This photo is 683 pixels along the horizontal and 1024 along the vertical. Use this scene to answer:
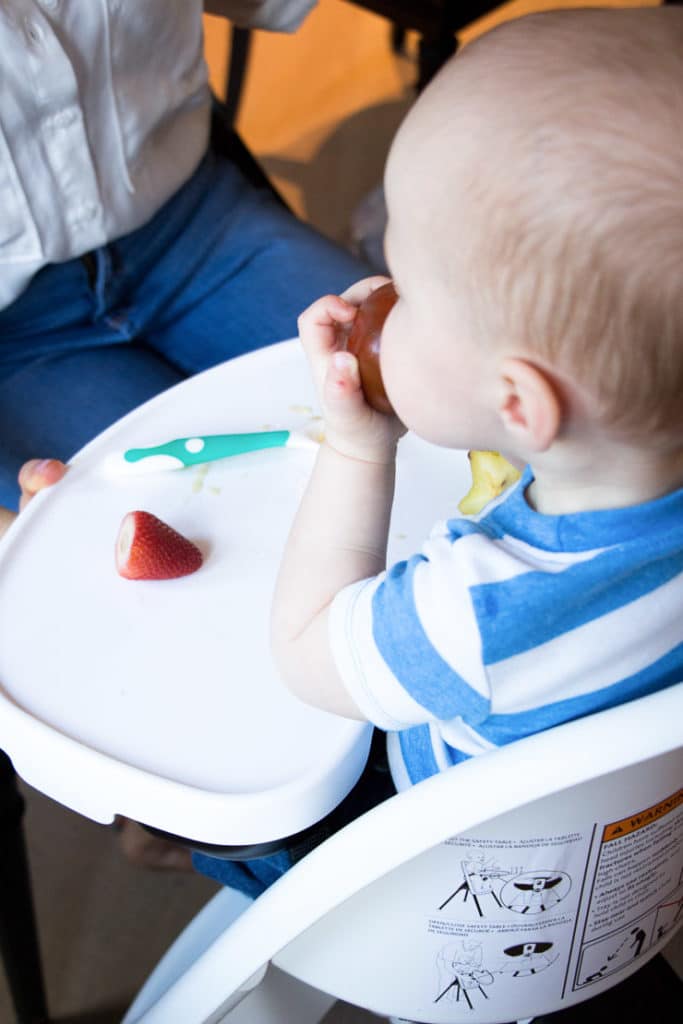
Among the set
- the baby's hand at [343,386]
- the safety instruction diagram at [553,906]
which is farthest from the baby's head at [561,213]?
the safety instruction diagram at [553,906]

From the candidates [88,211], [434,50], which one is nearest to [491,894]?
[88,211]

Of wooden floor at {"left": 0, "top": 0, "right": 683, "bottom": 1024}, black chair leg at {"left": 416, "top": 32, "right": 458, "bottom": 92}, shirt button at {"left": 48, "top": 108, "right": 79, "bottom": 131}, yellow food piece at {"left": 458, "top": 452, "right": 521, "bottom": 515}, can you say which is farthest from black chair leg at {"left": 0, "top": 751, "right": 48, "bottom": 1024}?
black chair leg at {"left": 416, "top": 32, "right": 458, "bottom": 92}

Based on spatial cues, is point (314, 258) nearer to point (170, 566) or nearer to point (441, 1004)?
point (170, 566)

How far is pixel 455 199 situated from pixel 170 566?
0.33 metres

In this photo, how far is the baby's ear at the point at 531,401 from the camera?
1.51 feet

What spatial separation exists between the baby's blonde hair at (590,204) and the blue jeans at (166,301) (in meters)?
0.61

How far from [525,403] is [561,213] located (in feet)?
0.28

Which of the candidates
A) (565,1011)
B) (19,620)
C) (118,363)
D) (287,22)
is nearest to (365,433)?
(19,620)

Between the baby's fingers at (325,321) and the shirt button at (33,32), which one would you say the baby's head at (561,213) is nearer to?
the baby's fingers at (325,321)

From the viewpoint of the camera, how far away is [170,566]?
0.69 m

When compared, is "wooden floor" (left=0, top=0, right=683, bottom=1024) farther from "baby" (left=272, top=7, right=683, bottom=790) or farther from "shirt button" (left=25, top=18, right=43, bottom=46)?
"shirt button" (left=25, top=18, right=43, bottom=46)

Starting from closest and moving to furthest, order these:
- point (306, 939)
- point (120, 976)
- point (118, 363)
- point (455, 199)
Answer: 1. point (455, 199)
2. point (306, 939)
3. point (118, 363)
4. point (120, 976)

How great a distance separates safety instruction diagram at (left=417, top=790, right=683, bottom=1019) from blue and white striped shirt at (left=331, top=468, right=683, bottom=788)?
0.20 feet

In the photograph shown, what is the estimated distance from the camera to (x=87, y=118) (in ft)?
3.23
